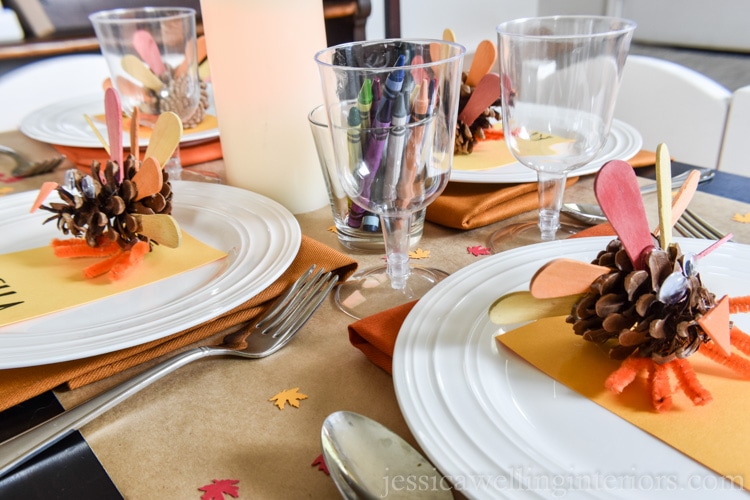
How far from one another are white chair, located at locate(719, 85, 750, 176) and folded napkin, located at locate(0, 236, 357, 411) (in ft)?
2.98

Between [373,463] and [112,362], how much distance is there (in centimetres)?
23

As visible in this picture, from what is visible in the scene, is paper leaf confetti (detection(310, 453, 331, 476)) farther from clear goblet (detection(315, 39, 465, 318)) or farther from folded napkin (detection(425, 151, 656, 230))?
folded napkin (detection(425, 151, 656, 230))

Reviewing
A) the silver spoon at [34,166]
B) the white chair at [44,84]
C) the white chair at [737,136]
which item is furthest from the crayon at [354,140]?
the white chair at [44,84]

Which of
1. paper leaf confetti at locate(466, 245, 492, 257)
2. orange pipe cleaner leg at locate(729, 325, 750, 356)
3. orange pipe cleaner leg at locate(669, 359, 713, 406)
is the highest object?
orange pipe cleaner leg at locate(729, 325, 750, 356)

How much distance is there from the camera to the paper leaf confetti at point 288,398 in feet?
1.38

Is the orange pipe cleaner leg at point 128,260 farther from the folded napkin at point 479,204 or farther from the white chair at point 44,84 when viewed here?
the white chair at point 44,84

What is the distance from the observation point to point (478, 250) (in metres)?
0.63

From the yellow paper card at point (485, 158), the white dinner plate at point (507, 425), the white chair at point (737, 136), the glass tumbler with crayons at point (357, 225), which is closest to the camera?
the white dinner plate at point (507, 425)

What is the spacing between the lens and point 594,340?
1.31 ft

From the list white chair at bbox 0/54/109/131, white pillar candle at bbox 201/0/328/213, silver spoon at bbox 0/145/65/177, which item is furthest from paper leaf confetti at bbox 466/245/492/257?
white chair at bbox 0/54/109/131

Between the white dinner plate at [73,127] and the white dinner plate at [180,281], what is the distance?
182mm

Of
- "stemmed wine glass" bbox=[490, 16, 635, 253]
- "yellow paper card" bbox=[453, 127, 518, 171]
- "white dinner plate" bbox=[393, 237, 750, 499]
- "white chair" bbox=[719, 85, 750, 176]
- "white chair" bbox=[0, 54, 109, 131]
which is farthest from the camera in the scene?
"white chair" bbox=[0, 54, 109, 131]

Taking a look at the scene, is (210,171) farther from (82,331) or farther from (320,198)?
(82,331)

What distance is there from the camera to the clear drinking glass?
820 mm
